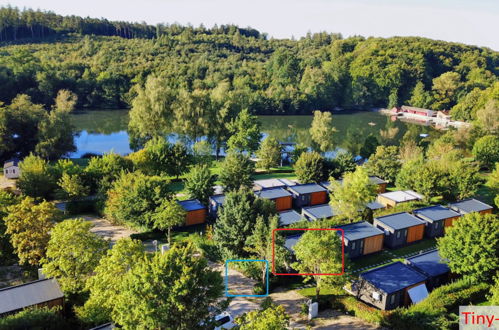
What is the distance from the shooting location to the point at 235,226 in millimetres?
21906

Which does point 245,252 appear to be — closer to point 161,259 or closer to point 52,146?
point 161,259

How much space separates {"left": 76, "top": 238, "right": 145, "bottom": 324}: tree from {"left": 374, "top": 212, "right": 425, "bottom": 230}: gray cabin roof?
16.3m

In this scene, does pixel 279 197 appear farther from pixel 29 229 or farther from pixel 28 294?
pixel 28 294

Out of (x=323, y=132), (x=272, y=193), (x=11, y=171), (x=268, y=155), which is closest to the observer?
(x=272, y=193)

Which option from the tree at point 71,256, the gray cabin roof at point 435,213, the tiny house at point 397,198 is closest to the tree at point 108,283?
the tree at point 71,256

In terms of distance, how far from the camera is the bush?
14.0 m

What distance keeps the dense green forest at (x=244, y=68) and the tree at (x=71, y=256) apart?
5176 centimetres

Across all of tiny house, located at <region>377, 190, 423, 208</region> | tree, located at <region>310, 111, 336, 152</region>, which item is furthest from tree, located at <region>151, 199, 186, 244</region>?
tree, located at <region>310, 111, 336, 152</region>

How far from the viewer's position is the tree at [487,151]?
1629 inches

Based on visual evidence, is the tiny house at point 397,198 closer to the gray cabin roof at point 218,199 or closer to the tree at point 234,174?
the tree at point 234,174

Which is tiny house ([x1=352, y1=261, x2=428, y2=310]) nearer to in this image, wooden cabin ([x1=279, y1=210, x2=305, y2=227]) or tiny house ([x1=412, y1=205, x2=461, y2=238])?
wooden cabin ([x1=279, y1=210, x2=305, y2=227])

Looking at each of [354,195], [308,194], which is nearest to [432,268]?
[354,195]

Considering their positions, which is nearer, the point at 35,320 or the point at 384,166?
the point at 35,320

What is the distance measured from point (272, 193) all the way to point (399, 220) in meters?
9.85
